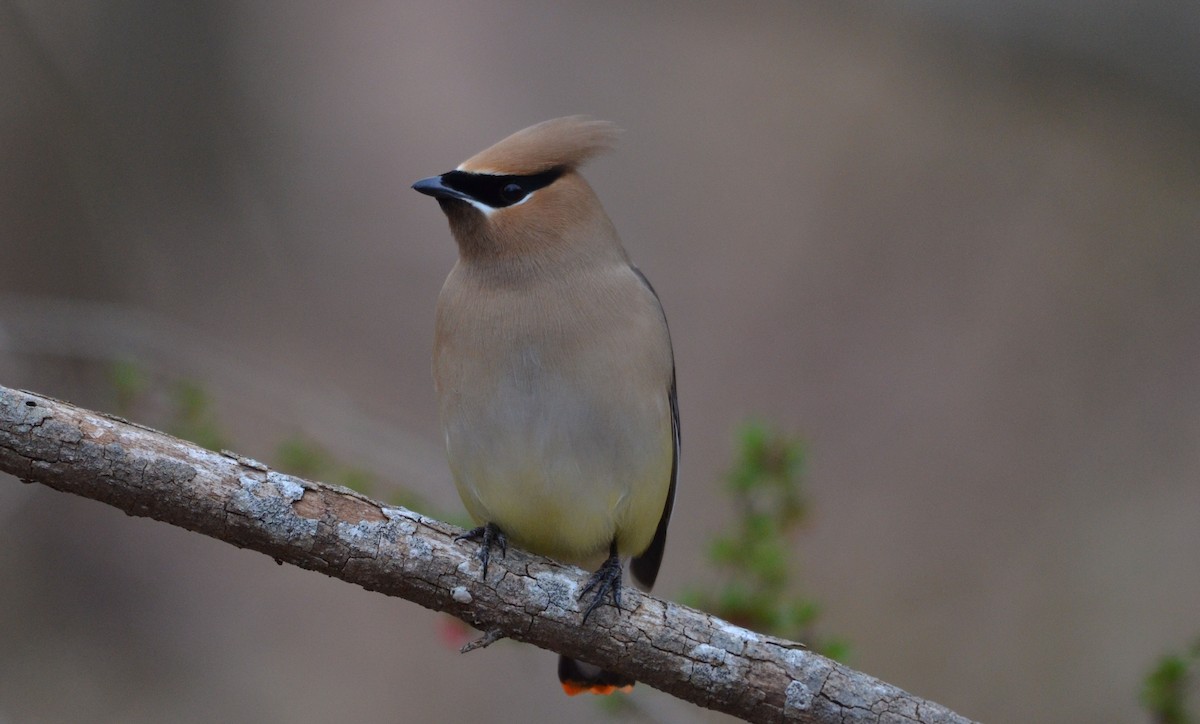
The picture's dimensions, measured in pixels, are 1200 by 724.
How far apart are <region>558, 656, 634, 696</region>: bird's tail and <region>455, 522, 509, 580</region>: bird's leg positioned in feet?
2.02

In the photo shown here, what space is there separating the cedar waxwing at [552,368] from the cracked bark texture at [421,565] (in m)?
0.16

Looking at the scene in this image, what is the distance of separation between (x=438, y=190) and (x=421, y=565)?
4.22 ft

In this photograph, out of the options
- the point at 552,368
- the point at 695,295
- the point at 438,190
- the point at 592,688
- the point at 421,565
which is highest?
the point at 438,190

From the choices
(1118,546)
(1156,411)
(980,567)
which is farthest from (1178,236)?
(980,567)

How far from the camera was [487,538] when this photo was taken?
3.58m

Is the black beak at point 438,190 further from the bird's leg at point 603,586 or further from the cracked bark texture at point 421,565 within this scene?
the bird's leg at point 603,586

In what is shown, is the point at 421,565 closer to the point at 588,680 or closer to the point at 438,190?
the point at 588,680

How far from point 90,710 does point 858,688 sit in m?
5.06

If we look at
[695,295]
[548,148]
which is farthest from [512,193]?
[695,295]

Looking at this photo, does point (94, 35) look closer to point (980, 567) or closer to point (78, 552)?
point (78, 552)

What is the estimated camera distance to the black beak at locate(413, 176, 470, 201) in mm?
3849

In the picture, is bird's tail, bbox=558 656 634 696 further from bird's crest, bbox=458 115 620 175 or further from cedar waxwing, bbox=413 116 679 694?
bird's crest, bbox=458 115 620 175

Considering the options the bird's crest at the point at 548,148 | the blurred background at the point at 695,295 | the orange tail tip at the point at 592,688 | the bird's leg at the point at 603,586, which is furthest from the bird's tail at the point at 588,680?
the bird's crest at the point at 548,148

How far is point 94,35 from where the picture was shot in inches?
287
